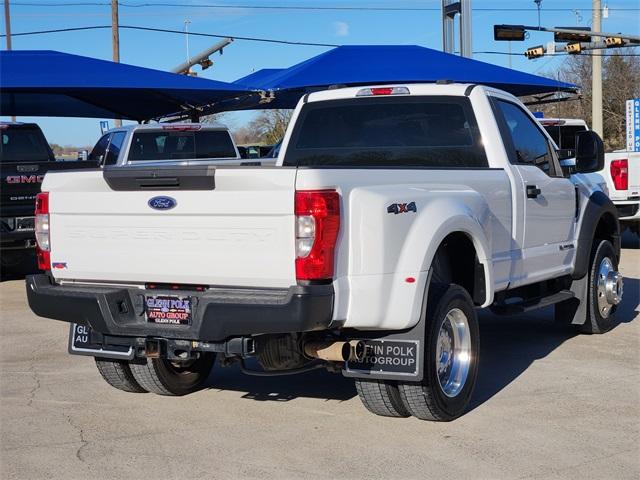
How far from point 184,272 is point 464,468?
5.91 feet

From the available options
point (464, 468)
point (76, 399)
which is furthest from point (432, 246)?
point (76, 399)

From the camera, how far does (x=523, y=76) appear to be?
1719 centimetres

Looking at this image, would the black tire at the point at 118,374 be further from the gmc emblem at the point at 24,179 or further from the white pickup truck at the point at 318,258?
the gmc emblem at the point at 24,179

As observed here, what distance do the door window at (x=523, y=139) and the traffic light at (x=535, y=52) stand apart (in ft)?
94.2

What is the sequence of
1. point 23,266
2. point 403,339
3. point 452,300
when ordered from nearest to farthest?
point 403,339 < point 452,300 < point 23,266

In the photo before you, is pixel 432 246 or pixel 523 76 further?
pixel 523 76

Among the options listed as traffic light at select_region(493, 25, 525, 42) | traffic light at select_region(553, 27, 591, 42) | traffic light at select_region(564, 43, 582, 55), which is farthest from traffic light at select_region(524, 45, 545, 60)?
traffic light at select_region(493, 25, 525, 42)

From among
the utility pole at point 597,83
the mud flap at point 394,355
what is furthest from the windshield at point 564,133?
the utility pole at point 597,83

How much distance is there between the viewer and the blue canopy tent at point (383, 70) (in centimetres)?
1541

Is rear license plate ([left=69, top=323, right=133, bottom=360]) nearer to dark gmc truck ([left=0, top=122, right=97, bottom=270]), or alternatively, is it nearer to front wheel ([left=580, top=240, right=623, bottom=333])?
front wheel ([left=580, top=240, right=623, bottom=333])

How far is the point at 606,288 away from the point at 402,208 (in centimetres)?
394

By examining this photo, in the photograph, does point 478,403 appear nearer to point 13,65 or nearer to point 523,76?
point 13,65

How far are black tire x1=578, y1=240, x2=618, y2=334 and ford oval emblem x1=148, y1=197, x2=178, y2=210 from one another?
4.41 metres

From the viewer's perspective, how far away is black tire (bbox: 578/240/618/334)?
790 cm
